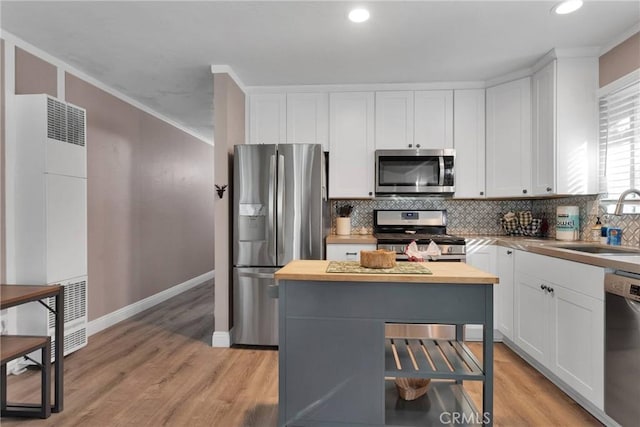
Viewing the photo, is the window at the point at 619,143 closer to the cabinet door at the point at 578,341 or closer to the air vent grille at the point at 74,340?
the cabinet door at the point at 578,341

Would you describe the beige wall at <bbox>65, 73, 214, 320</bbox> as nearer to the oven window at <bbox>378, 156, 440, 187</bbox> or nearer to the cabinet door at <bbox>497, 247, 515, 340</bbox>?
the oven window at <bbox>378, 156, 440, 187</bbox>

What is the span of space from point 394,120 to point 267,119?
1345 millimetres

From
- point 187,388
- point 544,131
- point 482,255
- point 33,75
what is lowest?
point 187,388

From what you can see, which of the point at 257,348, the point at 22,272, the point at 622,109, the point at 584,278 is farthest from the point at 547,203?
the point at 22,272

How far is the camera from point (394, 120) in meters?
3.68

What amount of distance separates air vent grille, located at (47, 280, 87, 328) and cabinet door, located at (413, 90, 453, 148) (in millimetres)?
3377

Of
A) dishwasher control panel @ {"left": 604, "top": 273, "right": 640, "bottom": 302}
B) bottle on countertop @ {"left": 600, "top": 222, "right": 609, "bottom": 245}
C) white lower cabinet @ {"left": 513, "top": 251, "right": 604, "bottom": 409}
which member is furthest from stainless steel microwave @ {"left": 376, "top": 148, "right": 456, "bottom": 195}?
dishwasher control panel @ {"left": 604, "top": 273, "right": 640, "bottom": 302}

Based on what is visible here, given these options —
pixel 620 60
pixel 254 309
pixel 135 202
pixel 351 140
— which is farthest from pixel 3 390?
pixel 620 60

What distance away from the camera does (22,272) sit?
265 centimetres

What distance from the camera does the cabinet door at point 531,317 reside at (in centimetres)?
250

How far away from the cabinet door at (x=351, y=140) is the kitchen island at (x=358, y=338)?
206cm

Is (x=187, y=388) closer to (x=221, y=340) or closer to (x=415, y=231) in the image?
(x=221, y=340)

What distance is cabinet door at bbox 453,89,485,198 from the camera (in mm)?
3611

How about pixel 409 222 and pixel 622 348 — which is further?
pixel 409 222
